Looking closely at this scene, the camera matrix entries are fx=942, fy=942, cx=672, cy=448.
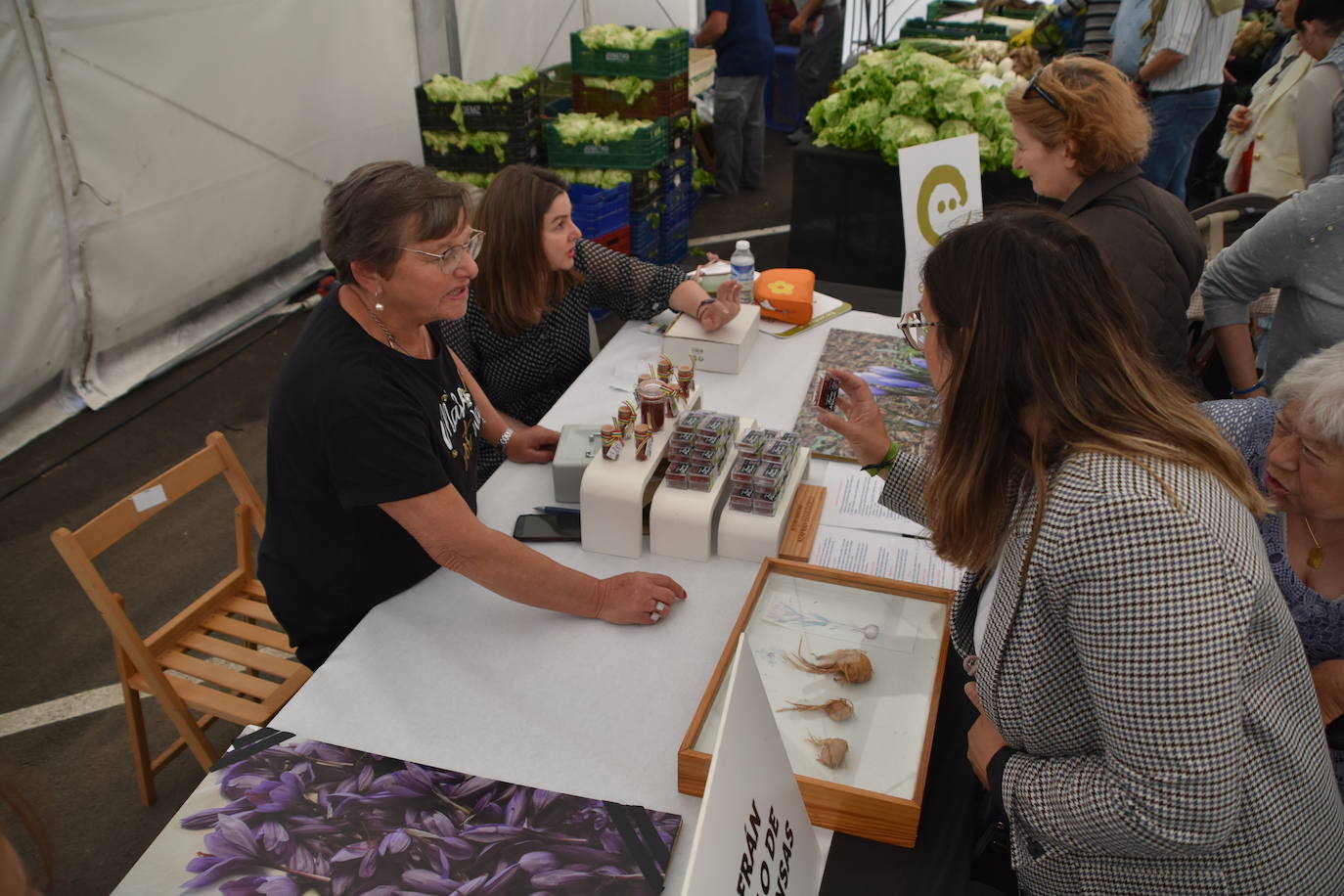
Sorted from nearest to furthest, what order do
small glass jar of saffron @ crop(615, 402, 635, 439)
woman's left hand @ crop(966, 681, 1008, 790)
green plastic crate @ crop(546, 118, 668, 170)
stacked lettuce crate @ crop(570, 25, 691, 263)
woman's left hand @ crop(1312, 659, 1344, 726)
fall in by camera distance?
woman's left hand @ crop(966, 681, 1008, 790) < woman's left hand @ crop(1312, 659, 1344, 726) < small glass jar of saffron @ crop(615, 402, 635, 439) < green plastic crate @ crop(546, 118, 668, 170) < stacked lettuce crate @ crop(570, 25, 691, 263)

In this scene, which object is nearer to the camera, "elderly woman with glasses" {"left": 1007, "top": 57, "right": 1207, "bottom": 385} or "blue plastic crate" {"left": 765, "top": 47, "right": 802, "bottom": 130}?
"elderly woman with glasses" {"left": 1007, "top": 57, "right": 1207, "bottom": 385}

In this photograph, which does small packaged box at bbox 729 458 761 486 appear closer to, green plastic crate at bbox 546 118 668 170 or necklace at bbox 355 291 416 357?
necklace at bbox 355 291 416 357

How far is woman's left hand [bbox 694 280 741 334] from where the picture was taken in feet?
9.68

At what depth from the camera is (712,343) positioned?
115 inches

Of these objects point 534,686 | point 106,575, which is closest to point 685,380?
point 534,686

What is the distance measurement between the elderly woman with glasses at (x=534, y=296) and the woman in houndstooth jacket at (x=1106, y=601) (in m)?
1.62

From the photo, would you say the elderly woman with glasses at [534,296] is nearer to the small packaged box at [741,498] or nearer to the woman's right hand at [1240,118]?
the small packaged box at [741,498]

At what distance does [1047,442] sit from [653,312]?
208cm

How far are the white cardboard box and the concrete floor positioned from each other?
76 centimetres

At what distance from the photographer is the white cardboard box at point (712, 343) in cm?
293

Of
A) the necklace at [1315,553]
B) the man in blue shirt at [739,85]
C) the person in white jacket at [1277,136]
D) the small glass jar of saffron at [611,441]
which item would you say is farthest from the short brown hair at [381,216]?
the man in blue shirt at [739,85]

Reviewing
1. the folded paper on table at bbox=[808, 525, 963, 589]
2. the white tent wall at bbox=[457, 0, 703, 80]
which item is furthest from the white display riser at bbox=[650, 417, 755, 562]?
the white tent wall at bbox=[457, 0, 703, 80]

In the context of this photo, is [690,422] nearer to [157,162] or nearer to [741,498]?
[741,498]

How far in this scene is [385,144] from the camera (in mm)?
6402
